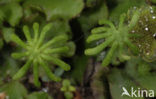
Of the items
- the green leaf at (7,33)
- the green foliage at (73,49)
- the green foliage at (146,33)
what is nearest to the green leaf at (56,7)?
the green foliage at (73,49)

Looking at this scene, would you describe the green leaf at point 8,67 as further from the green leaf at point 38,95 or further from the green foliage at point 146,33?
the green foliage at point 146,33

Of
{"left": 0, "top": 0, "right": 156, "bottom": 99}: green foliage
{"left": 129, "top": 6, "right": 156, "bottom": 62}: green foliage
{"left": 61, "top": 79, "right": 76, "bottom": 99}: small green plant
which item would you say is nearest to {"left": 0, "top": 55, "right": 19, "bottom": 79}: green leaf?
{"left": 0, "top": 0, "right": 156, "bottom": 99}: green foliage

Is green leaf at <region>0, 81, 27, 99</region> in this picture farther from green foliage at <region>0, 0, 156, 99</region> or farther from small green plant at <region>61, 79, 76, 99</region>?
small green plant at <region>61, 79, 76, 99</region>

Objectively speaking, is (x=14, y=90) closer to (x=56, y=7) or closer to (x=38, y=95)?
(x=38, y=95)

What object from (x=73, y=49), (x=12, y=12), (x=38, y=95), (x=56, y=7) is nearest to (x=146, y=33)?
(x=73, y=49)

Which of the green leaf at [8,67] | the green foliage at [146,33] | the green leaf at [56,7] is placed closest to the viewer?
the green foliage at [146,33]

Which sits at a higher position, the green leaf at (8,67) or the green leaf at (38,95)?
the green leaf at (8,67)

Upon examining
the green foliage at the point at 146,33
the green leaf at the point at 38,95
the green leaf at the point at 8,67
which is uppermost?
the green foliage at the point at 146,33
